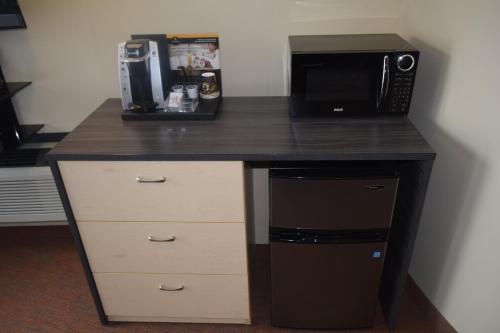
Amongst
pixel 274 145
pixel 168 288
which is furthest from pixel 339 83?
pixel 168 288

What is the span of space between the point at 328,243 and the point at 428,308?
64 cm

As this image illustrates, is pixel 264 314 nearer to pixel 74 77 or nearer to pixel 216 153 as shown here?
pixel 216 153

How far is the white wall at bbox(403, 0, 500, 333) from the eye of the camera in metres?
1.25

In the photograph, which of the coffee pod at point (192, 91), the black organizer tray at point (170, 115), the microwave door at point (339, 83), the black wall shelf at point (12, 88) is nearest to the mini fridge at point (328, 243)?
the microwave door at point (339, 83)

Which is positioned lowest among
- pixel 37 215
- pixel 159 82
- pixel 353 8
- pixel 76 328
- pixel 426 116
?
pixel 76 328

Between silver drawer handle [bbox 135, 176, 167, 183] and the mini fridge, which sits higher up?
silver drawer handle [bbox 135, 176, 167, 183]

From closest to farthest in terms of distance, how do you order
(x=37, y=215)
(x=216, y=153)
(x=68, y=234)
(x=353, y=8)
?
(x=216, y=153) → (x=353, y=8) → (x=37, y=215) → (x=68, y=234)

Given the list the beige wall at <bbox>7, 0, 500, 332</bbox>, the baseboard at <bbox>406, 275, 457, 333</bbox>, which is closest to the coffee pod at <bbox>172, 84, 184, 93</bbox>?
the beige wall at <bbox>7, 0, 500, 332</bbox>

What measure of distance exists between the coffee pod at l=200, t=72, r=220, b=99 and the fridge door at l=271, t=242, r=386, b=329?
0.67 metres

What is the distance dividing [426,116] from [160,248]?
1163mm

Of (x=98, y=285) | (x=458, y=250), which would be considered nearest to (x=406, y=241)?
(x=458, y=250)

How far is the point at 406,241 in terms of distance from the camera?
140 cm

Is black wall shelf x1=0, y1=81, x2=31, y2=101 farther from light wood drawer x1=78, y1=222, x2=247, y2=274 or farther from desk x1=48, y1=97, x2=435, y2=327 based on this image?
light wood drawer x1=78, y1=222, x2=247, y2=274

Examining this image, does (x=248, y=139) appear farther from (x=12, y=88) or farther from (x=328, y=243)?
(x=12, y=88)
